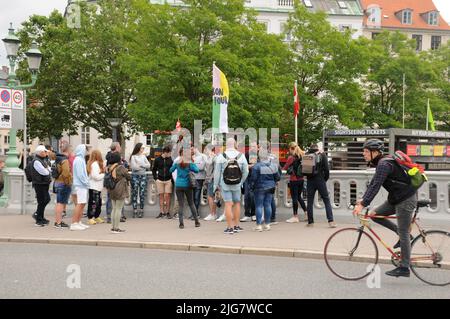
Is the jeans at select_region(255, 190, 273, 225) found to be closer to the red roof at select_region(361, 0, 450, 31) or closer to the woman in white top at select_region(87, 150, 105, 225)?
the woman in white top at select_region(87, 150, 105, 225)

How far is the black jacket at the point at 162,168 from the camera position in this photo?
13766 millimetres

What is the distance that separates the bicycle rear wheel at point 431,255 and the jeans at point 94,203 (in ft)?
26.3

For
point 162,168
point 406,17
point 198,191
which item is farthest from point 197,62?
point 406,17

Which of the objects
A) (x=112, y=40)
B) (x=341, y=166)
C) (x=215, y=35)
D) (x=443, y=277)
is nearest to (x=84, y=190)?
(x=443, y=277)

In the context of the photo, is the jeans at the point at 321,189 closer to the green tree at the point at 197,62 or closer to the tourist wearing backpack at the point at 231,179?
the tourist wearing backpack at the point at 231,179

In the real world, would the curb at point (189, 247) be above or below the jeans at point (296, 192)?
below

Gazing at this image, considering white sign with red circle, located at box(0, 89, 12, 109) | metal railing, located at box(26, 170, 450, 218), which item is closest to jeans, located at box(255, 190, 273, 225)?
metal railing, located at box(26, 170, 450, 218)

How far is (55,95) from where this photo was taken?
39469 mm

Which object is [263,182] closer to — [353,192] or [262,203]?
[262,203]

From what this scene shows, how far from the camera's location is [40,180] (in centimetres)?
1273

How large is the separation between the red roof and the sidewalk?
68.8m

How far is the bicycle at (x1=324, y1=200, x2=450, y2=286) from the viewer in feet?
23.7

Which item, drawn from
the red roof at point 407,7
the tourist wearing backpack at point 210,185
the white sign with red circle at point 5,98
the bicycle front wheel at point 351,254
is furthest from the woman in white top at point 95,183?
the red roof at point 407,7

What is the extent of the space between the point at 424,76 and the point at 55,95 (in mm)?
29205
